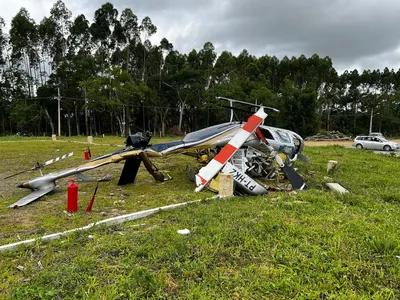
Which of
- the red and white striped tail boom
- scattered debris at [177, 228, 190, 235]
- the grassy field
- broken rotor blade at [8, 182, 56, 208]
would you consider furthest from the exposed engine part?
broken rotor blade at [8, 182, 56, 208]

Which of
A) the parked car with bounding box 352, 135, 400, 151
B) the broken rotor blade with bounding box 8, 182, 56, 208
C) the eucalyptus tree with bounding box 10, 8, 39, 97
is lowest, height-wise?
the parked car with bounding box 352, 135, 400, 151

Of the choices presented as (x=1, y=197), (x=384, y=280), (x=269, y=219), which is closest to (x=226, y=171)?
(x=269, y=219)

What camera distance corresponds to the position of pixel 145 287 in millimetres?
2648

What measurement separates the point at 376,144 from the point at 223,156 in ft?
78.7

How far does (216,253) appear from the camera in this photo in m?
3.28

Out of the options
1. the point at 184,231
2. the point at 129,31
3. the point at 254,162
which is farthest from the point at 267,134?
the point at 129,31

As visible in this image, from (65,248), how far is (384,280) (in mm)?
3541

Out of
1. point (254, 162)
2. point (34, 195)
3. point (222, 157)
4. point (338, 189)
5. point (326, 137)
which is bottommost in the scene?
point (326, 137)

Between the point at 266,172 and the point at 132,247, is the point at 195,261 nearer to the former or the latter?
the point at 132,247

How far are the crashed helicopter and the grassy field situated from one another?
2.20 ft

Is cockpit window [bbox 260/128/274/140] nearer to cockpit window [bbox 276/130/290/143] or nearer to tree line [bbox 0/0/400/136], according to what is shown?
cockpit window [bbox 276/130/290/143]

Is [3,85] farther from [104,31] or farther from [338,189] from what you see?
[338,189]

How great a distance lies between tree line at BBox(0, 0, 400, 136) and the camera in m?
39.6

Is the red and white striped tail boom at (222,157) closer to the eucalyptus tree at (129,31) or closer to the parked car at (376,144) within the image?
the parked car at (376,144)
